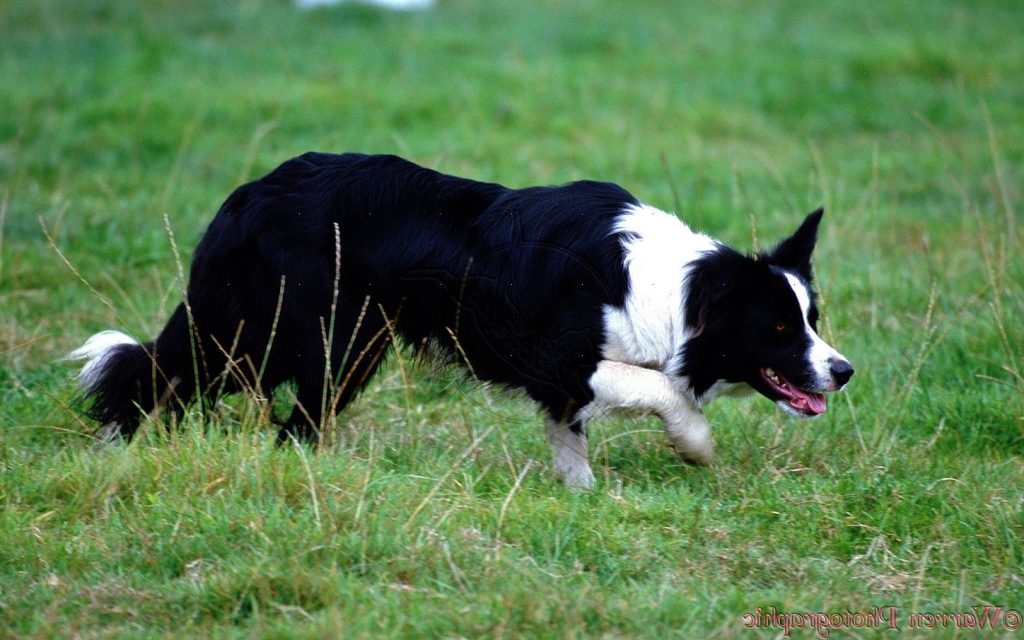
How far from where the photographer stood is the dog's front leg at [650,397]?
14.8 ft

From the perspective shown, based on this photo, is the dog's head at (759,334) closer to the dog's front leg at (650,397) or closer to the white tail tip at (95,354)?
the dog's front leg at (650,397)

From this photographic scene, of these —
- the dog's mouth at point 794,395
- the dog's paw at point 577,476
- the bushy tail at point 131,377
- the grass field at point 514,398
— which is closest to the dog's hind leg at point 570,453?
the dog's paw at point 577,476

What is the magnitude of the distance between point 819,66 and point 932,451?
791 cm

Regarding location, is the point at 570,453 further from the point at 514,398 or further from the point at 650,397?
the point at 650,397

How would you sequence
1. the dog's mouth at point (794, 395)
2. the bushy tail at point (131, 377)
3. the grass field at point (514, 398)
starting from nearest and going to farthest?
the grass field at point (514, 398) < the dog's mouth at point (794, 395) < the bushy tail at point (131, 377)

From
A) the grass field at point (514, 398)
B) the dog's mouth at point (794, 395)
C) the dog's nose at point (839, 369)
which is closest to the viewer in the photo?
the grass field at point (514, 398)

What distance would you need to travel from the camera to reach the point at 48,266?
277 inches

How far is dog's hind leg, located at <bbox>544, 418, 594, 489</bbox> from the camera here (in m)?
4.71

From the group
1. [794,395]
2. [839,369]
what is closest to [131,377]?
[794,395]

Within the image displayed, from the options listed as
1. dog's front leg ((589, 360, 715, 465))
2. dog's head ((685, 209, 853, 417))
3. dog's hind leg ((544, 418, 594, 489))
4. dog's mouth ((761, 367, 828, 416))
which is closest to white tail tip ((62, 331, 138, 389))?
dog's hind leg ((544, 418, 594, 489))

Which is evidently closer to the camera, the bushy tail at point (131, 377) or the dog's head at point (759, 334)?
the dog's head at point (759, 334)

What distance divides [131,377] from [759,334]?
8.45 ft

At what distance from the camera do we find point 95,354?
493cm

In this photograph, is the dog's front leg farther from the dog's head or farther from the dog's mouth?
the dog's mouth
